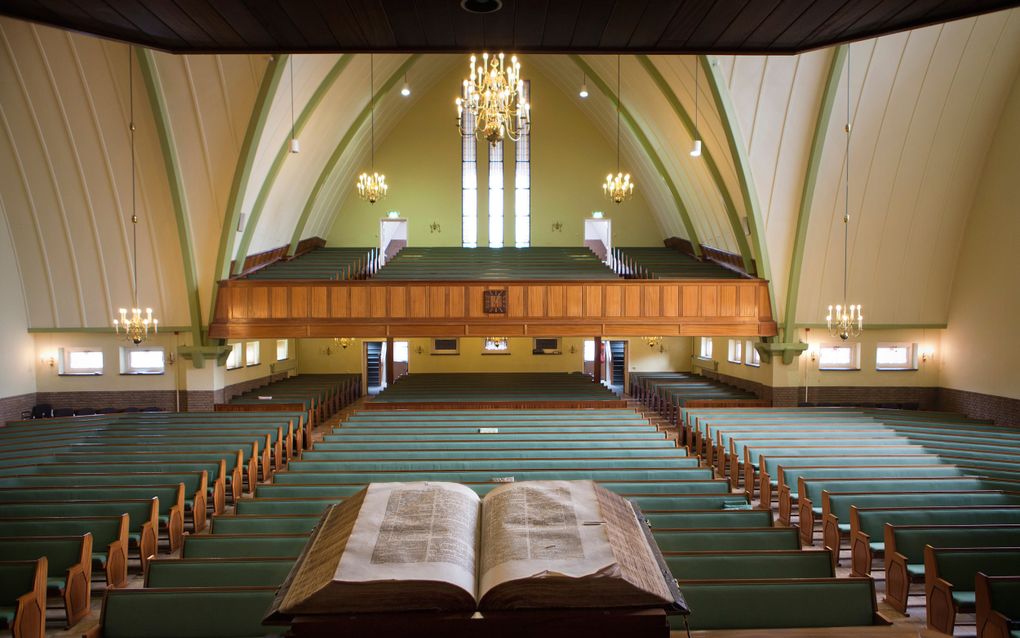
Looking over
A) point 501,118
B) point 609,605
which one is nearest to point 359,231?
point 501,118

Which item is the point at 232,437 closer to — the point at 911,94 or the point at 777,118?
the point at 777,118

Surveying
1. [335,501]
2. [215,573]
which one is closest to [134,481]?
[335,501]

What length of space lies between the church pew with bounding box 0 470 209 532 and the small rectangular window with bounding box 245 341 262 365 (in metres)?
12.3

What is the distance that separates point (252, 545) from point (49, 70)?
13.6 m

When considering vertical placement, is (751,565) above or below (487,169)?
below

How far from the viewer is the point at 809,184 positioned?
50.5ft

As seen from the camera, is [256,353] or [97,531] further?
[256,353]

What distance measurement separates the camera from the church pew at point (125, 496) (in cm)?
802

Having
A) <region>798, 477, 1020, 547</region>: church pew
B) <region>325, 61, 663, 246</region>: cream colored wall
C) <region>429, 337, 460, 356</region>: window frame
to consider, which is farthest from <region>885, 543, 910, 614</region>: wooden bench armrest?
<region>325, 61, 663, 246</region>: cream colored wall

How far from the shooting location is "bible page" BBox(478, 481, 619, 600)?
1716 mm

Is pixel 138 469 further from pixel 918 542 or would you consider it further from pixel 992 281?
pixel 992 281

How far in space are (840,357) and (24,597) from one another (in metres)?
20.1

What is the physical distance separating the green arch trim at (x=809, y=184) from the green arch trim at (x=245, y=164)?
12.2m

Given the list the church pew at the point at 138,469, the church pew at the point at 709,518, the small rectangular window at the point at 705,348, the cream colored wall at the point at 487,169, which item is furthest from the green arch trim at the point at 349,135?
the church pew at the point at 709,518
